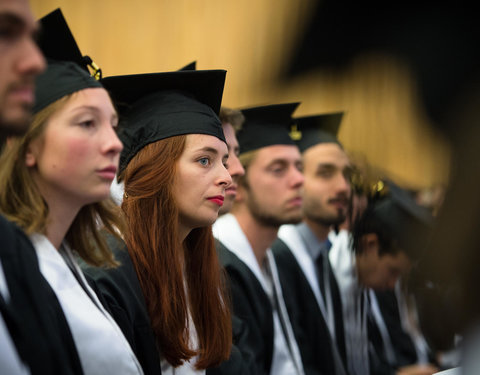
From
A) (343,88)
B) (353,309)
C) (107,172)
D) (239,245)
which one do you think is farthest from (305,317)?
(343,88)

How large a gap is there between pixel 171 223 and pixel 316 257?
185cm

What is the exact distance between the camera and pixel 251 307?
8.55ft

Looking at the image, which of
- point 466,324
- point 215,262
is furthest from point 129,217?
point 466,324

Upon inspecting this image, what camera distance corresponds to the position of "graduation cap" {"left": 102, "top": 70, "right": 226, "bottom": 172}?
1.90 meters

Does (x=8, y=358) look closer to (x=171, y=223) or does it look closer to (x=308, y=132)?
(x=171, y=223)

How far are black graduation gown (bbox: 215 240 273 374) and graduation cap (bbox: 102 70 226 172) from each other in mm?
804

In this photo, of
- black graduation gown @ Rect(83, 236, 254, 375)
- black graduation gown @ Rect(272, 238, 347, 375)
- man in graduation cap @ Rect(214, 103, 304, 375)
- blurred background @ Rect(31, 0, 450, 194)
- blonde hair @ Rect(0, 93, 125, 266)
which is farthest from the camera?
black graduation gown @ Rect(272, 238, 347, 375)

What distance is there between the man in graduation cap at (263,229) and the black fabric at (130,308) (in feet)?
2.90

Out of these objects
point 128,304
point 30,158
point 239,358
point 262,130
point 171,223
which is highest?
point 262,130

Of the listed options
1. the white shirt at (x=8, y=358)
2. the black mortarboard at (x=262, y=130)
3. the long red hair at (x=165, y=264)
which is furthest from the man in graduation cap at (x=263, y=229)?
the white shirt at (x=8, y=358)

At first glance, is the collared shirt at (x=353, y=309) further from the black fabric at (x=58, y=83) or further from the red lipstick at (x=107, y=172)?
the black fabric at (x=58, y=83)

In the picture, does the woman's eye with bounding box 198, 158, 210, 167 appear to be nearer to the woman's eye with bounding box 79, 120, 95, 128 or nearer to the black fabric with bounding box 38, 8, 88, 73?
the black fabric with bounding box 38, 8, 88, 73

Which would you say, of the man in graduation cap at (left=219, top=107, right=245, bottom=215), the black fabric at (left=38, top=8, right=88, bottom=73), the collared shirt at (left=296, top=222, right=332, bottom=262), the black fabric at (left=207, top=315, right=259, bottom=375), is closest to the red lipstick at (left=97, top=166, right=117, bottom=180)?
the black fabric at (left=38, top=8, right=88, bottom=73)

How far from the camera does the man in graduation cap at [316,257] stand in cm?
312
